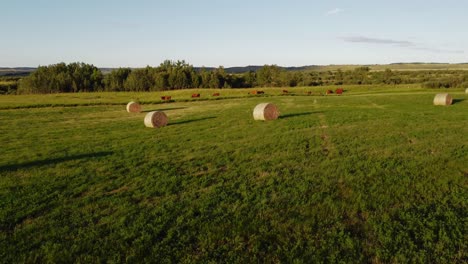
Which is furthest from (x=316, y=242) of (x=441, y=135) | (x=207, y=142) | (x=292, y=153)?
(x=441, y=135)

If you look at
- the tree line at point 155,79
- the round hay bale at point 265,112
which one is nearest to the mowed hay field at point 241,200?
the round hay bale at point 265,112

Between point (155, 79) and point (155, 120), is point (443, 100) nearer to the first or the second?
point (155, 120)

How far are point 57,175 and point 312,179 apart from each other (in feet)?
31.7

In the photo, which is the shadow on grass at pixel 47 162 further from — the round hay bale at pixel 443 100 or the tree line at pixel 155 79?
the tree line at pixel 155 79

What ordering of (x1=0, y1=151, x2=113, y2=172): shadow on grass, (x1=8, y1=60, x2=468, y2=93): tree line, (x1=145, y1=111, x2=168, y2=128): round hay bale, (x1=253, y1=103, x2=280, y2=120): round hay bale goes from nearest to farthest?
1. (x1=0, y1=151, x2=113, y2=172): shadow on grass
2. (x1=145, y1=111, x2=168, y2=128): round hay bale
3. (x1=253, y1=103, x2=280, y2=120): round hay bale
4. (x1=8, y1=60, x2=468, y2=93): tree line

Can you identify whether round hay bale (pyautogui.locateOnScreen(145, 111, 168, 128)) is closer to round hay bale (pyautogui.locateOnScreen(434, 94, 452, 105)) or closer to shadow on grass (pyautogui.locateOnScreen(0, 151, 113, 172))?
shadow on grass (pyautogui.locateOnScreen(0, 151, 113, 172))

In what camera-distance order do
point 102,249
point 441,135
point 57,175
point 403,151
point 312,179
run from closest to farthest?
point 102,249, point 312,179, point 57,175, point 403,151, point 441,135

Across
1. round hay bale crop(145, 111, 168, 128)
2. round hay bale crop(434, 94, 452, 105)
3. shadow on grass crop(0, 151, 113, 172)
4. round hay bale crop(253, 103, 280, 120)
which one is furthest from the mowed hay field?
round hay bale crop(434, 94, 452, 105)

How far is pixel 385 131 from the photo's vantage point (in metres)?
20.8

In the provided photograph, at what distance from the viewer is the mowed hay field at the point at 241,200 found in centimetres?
739

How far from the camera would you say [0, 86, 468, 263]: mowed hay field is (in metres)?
7.39

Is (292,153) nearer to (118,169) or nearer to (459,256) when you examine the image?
(118,169)

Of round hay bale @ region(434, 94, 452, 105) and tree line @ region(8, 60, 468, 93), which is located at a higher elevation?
tree line @ region(8, 60, 468, 93)

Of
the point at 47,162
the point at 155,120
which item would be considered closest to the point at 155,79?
the point at 155,120
